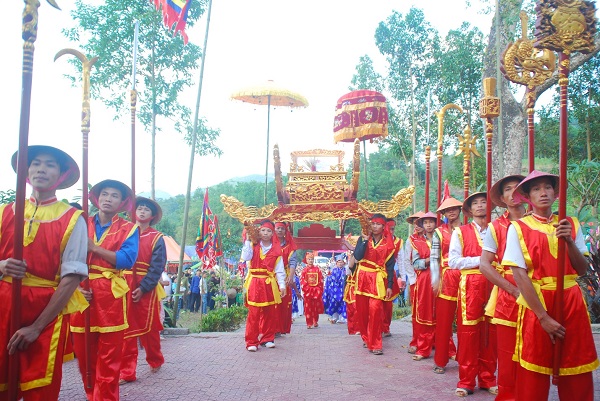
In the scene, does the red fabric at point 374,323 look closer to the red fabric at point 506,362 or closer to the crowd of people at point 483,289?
the crowd of people at point 483,289

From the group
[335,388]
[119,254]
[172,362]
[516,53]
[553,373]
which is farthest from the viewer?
[172,362]

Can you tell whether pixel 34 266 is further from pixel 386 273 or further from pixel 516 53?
pixel 386 273

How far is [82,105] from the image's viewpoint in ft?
17.0

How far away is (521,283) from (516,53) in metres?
2.62

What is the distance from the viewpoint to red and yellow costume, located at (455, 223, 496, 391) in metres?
5.35

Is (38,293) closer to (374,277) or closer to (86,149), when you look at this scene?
(86,149)

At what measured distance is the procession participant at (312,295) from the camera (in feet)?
42.1

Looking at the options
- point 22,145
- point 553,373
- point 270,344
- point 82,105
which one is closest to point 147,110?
point 270,344

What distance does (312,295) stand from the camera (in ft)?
42.5

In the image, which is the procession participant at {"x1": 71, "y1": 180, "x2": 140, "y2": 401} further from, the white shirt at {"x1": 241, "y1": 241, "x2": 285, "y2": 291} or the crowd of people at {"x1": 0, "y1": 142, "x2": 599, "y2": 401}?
the white shirt at {"x1": 241, "y1": 241, "x2": 285, "y2": 291}

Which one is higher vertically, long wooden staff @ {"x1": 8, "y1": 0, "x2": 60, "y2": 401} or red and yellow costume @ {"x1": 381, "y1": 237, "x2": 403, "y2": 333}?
long wooden staff @ {"x1": 8, "y1": 0, "x2": 60, "y2": 401}

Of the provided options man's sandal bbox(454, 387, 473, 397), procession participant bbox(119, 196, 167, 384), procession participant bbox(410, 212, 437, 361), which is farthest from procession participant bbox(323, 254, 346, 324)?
man's sandal bbox(454, 387, 473, 397)

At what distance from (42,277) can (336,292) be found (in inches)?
450

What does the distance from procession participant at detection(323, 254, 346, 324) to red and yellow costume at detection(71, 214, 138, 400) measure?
974cm
